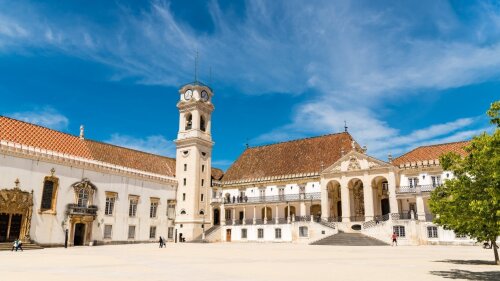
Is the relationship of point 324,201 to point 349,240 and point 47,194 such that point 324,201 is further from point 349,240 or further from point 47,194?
point 47,194

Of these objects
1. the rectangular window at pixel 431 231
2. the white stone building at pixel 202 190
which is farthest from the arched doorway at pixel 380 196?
the rectangular window at pixel 431 231

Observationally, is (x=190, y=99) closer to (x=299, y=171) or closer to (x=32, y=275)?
(x=299, y=171)

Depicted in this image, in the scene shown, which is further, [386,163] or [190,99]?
[190,99]

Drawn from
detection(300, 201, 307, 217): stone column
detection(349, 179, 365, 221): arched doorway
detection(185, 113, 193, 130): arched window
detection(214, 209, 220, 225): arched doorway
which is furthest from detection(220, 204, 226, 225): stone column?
detection(349, 179, 365, 221): arched doorway

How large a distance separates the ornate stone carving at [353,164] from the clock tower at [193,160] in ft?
62.2

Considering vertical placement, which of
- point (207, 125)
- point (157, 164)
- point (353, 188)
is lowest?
point (353, 188)

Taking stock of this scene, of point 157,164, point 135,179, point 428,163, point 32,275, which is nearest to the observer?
point 32,275

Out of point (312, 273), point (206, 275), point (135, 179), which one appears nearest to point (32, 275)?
point (206, 275)

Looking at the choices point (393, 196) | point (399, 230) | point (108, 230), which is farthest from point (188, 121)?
point (399, 230)

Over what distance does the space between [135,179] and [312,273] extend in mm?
34225

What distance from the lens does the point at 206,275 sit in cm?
1301

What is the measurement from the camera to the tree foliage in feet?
40.3

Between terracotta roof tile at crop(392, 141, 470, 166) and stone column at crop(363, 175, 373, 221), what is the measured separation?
431cm

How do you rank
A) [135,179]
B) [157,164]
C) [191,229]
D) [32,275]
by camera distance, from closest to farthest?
[32,275] → [135,179] → [191,229] → [157,164]
